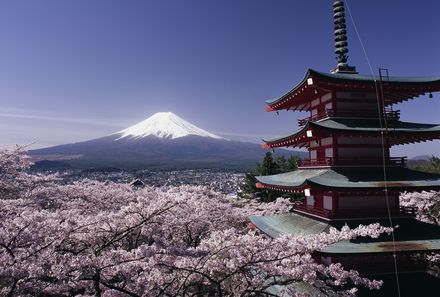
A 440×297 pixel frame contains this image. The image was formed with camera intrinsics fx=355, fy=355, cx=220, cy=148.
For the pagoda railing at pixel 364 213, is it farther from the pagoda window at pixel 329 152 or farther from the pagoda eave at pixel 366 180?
the pagoda window at pixel 329 152

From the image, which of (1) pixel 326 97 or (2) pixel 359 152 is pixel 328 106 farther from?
(2) pixel 359 152

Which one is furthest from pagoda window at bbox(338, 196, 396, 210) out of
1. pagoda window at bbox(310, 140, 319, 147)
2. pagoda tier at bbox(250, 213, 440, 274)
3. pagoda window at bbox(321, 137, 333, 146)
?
pagoda window at bbox(310, 140, 319, 147)

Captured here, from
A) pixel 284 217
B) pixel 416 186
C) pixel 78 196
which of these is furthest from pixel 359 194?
pixel 78 196

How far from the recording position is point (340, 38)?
642 inches

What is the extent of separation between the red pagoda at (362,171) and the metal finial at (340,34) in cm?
69

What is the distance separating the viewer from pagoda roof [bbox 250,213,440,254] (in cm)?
1128

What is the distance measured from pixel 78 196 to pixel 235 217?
28.3 ft

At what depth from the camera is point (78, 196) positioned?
18.3 m

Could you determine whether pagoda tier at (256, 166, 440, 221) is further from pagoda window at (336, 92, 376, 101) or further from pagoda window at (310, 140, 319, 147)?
pagoda window at (336, 92, 376, 101)

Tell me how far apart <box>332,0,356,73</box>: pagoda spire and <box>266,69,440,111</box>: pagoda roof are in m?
0.78

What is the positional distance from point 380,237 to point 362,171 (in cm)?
273

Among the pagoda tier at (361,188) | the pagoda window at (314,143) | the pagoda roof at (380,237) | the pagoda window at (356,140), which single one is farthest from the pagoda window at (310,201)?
the pagoda window at (356,140)

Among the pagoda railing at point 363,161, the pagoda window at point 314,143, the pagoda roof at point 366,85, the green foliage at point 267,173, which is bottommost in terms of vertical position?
the green foliage at point 267,173

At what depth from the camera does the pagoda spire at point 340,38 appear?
1600 centimetres
